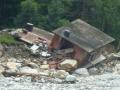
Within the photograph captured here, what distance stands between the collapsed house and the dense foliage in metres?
2.71

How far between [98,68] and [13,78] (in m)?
4.03

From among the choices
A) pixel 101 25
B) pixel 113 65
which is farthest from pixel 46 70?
pixel 101 25

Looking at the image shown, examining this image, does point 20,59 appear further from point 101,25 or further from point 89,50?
point 101,25

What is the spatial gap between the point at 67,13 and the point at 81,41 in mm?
4806

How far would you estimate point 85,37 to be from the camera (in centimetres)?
2230

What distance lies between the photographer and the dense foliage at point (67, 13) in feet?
84.9

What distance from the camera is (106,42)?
73.9ft

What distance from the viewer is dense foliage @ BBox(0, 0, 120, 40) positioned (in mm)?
25875

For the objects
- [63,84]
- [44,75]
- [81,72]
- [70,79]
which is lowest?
[63,84]

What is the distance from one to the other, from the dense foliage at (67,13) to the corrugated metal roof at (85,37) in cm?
250

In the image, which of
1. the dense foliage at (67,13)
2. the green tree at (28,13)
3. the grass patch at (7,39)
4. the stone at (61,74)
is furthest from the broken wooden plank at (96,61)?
the green tree at (28,13)

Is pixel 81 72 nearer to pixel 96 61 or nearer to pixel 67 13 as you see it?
pixel 96 61

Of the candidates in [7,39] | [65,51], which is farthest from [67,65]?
[7,39]

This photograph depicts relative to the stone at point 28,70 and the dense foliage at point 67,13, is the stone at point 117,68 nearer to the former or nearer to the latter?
the stone at point 28,70
